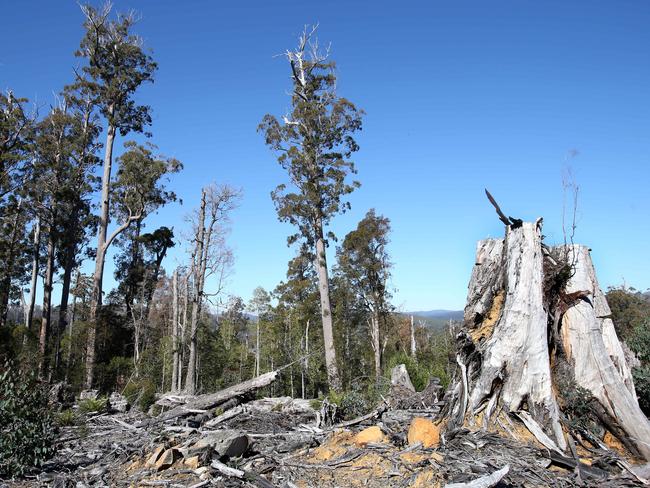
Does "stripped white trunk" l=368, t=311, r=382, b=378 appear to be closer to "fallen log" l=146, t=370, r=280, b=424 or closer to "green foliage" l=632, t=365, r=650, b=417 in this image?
"fallen log" l=146, t=370, r=280, b=424

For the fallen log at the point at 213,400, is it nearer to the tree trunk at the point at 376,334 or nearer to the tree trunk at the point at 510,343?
the tree trunk at the point at 510,343

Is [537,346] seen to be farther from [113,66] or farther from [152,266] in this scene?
[152,266]

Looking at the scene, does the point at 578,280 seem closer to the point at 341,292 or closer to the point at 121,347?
the point at 341,292

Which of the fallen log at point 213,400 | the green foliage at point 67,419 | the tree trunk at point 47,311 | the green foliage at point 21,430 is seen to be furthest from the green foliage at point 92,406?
the tree trunk at point 47,311

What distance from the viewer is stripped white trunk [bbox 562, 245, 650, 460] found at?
20.3 feet

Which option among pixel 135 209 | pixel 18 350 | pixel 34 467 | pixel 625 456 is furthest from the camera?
pixel 135 209

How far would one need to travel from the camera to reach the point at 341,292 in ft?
94.4

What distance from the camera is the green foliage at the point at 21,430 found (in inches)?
256

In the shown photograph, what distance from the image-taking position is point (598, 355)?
679cm

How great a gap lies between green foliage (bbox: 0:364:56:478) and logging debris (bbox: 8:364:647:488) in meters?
0.25

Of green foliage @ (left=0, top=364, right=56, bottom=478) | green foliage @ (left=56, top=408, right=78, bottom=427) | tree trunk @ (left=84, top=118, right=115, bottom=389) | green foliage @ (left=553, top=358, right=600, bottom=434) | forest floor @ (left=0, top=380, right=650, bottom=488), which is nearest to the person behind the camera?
forest floor @ (left=0, top=380, right=650, bottom=488)

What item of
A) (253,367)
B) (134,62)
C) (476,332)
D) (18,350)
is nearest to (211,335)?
(253,367)

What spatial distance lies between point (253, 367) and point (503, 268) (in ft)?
96.3

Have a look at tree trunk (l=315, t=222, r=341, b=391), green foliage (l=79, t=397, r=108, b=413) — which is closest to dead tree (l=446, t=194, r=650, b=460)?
green foliage (l=79, t=397, r=108, b=413)
